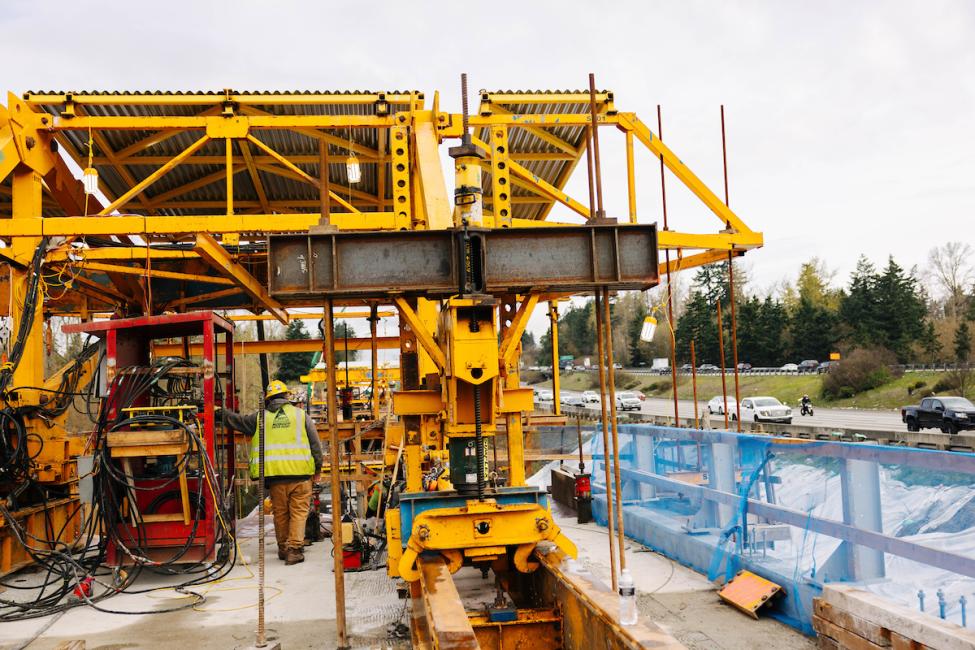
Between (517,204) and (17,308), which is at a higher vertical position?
(517,204)

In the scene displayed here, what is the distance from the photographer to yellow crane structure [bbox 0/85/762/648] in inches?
214

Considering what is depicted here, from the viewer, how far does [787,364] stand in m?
59.4

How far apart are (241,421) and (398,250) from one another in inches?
190

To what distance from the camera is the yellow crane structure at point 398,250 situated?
214 inches

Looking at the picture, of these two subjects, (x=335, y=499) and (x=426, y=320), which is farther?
(x=426, y=320)

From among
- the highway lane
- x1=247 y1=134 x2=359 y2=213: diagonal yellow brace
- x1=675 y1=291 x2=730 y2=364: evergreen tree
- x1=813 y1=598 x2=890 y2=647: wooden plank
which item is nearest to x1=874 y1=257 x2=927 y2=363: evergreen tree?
the highway lane

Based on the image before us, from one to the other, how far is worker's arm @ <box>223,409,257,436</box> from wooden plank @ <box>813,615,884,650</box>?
6.60 m

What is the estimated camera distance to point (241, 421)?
9.31m

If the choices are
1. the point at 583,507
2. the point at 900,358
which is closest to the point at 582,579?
the point at 583,507

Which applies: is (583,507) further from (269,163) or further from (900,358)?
(900,358)

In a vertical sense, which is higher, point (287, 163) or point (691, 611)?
point (287, 163)

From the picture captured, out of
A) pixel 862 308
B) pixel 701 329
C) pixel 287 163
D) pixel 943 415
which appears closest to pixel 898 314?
pixel 862 308

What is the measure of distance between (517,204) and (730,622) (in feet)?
35.3

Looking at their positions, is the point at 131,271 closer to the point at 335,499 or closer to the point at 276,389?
the point at 276,389
